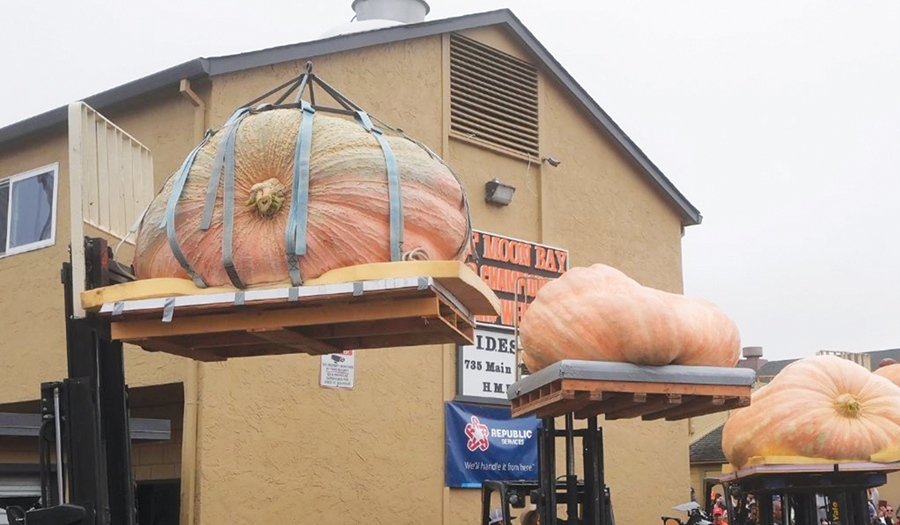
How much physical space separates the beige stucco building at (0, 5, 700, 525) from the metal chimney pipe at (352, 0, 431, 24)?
2.07 metres

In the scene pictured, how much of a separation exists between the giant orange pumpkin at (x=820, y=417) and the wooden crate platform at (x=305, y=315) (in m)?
5.84

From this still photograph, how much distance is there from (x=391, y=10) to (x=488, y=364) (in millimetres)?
6623

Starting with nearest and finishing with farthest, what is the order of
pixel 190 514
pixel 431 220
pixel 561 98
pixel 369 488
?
1. pixel 431 220
2. pixel 190 514
3. pixel 369 488
4. pixel 561 98

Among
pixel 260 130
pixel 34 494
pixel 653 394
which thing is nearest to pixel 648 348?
pixel 653 394

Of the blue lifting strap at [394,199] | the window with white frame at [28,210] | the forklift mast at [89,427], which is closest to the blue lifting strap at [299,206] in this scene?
the blue lifting strap at [394,199]

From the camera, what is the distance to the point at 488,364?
16.0m

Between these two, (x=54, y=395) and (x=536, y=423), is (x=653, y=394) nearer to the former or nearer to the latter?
(x=54, y=395)

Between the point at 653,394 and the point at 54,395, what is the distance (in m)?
5.19

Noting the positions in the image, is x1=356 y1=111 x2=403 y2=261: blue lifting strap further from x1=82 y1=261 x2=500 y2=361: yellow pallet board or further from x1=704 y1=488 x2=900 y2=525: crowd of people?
x1=704 y1=488 x2=900 y2=525: crowd of people

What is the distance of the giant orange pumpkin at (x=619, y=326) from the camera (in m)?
8.98

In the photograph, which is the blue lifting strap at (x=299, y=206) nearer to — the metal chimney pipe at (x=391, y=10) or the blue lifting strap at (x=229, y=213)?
the blue lifting strap at (x=229, y=213)

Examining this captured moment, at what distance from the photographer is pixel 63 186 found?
14664mm

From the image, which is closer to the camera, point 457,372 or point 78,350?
point 78,350

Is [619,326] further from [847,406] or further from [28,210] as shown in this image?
[28,210]
